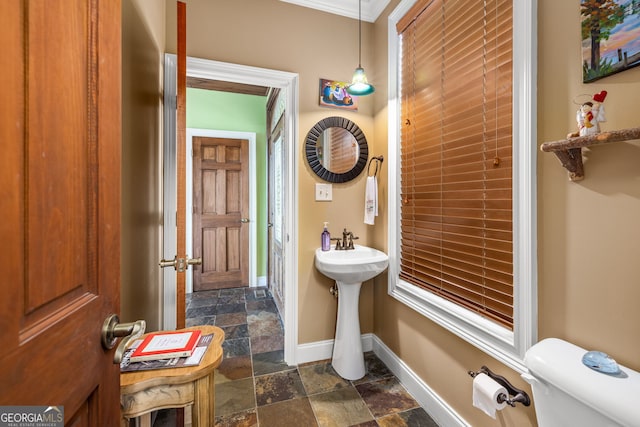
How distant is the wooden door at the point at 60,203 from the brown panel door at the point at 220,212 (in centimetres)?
306

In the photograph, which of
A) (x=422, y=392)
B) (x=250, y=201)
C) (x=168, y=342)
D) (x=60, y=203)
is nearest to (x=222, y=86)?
(x=250, y=201)

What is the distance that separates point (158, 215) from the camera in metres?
1.62

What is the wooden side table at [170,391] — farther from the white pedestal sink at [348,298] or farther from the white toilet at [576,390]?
the white toilet at [576,390]

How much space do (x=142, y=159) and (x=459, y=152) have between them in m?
1.57

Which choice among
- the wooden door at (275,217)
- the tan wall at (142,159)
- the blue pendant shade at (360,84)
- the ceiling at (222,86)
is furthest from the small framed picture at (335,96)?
the ceiling at (222,86)

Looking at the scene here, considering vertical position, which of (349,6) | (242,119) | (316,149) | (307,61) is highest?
(349,6)

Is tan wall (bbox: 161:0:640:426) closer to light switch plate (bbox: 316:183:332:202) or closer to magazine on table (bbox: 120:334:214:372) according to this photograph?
light switch plate (bbox: 316:183:332:202)

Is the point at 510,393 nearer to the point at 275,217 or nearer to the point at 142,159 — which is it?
the point at 142,159

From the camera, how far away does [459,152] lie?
140cm

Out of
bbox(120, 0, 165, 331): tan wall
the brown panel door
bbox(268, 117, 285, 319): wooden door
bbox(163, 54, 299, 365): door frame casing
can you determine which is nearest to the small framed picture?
bbox(163, 54, 299, 365): door frame casing

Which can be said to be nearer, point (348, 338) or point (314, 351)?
point (348, 338)

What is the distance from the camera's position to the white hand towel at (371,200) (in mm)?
2055

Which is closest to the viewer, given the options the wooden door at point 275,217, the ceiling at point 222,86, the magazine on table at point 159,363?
the magazine on table at point 159,363

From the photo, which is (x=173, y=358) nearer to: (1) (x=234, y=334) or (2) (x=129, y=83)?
(2) (x=129, y=83)
